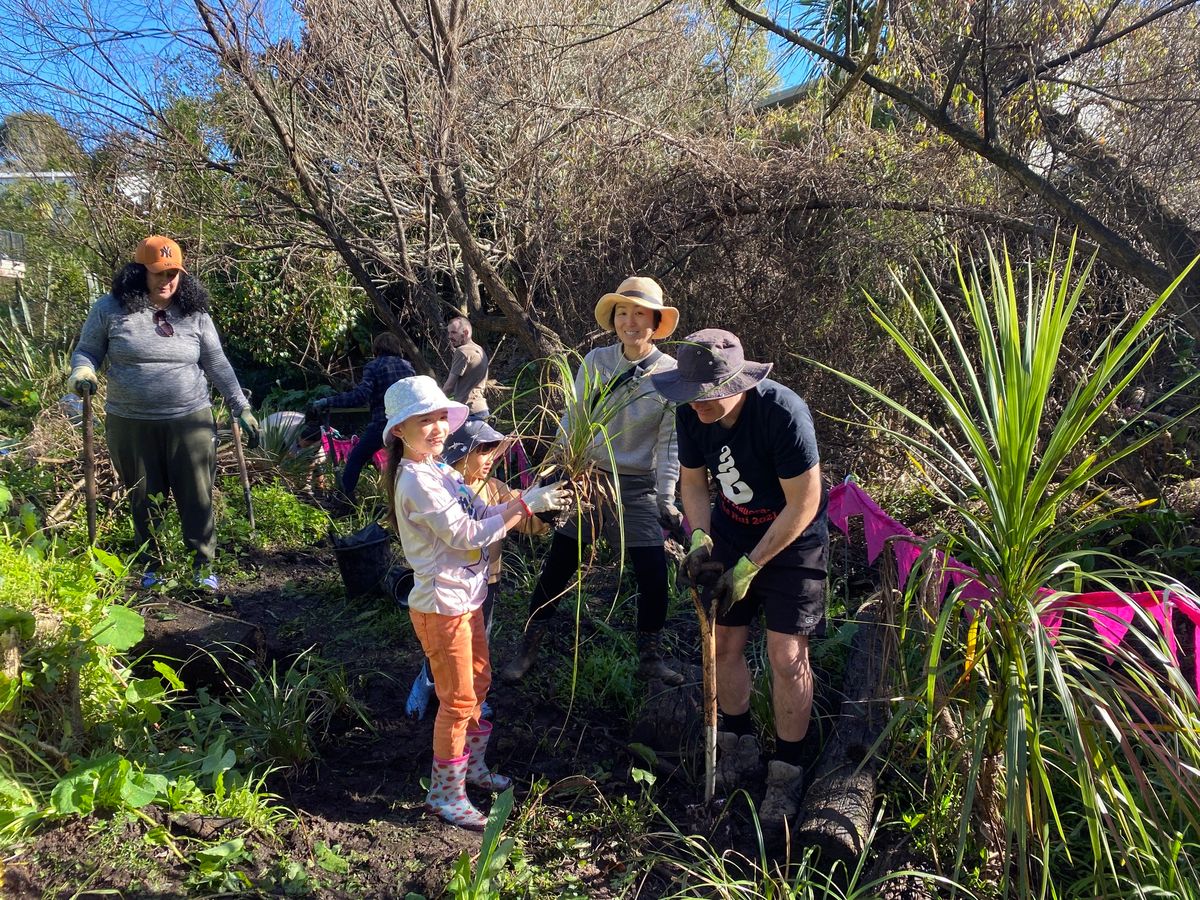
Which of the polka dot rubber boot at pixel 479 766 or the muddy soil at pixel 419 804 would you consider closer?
the muddy soil at pixel 419 804

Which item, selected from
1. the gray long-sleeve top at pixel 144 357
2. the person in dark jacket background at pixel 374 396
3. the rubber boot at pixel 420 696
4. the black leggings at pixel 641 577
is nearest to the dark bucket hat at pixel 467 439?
the black leggings at pixel 641 577

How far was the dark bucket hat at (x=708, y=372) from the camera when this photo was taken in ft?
8.52

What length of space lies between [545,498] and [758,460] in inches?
28.2

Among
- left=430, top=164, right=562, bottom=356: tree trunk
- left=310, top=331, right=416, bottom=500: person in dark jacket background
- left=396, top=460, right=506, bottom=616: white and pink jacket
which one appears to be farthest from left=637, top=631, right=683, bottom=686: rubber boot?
left=310, top=331, right=416, bottom=500: person in dark jacket background

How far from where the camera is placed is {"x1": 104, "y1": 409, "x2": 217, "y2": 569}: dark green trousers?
439 cm

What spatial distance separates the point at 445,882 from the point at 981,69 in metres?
4.48

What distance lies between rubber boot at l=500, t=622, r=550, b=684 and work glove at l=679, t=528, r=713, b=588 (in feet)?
3.78

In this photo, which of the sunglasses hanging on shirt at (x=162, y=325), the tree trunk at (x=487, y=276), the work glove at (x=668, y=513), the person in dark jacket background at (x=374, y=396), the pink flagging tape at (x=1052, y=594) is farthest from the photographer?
the person in dark jacket background at (x=374, y=396)

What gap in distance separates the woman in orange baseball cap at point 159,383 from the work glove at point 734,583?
311 cm

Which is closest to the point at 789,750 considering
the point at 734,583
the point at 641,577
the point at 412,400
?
the point at 734,583

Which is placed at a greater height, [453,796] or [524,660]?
[524,660]

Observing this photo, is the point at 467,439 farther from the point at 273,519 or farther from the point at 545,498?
the point at 273,519

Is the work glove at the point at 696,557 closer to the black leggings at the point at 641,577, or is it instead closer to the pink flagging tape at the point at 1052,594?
the pink flagging tape at the point at 1052,594

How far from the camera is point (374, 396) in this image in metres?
5.91
